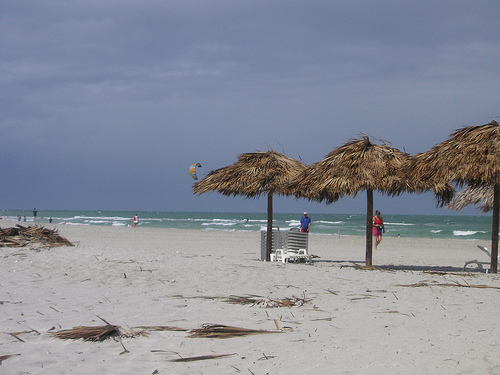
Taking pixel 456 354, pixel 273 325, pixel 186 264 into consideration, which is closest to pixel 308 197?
pixel 186 264

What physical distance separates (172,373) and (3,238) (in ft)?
29.8

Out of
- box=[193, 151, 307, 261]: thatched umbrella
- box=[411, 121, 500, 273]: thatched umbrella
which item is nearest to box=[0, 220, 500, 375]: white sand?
box=[411, 121, 500, 273]: thatched umbrella

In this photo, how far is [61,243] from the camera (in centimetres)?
1116

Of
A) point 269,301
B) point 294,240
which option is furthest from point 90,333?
point 294,240

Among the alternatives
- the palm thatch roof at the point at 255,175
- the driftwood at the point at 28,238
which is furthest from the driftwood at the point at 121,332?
the driftwood at the point at 28,238

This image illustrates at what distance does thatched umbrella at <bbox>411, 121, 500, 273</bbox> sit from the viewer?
7.60 meters

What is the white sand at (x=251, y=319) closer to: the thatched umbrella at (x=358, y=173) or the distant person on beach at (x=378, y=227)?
the thatched umbrella at (x=358, y=173)

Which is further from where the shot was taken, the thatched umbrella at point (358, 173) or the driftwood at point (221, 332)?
the thatched umbrella at point (358, 173)

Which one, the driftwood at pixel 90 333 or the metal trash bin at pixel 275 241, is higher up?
the metal trash bin at pixel 275 241

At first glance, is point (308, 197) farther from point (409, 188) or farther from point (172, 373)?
point (172, 373)

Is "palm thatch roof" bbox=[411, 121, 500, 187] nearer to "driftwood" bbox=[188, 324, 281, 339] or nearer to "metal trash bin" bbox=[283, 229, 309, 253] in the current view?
"metal trash bin" bbox=[283, 229, 309, 253]

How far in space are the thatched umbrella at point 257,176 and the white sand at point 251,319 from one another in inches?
125

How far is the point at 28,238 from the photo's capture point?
10875 mm

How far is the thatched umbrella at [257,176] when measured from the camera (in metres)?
10.6
